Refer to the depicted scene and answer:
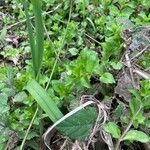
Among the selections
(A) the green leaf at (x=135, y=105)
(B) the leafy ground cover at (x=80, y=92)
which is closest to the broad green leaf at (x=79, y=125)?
(B) the leafy ground cover at (x=80, y=92)

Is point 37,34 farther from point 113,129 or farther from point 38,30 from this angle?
point 113,129

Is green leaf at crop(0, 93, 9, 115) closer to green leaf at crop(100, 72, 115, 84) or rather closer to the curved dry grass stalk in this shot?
the curved dry grass stalk

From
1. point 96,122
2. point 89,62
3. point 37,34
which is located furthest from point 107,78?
point 37,34

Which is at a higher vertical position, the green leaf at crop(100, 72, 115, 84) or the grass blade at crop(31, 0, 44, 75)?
the grass blade at crop(31, 0, 44, 75)

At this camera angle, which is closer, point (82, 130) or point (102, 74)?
point (82, 130)

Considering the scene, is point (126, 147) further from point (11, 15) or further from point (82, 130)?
point (11, 15)

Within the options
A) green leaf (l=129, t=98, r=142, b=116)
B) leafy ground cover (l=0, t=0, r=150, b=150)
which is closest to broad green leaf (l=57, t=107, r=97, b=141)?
leafy ground cover (l=0, t=0, r=150, b=150)

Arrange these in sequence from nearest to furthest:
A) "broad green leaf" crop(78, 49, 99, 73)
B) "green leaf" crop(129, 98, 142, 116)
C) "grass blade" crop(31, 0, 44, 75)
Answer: "grass blade" crop(31, 0, 44, 75) → "green leaf" crop(129, 98, 142, 116) → "broad green leaf" crop(78, 49, 99, 73)

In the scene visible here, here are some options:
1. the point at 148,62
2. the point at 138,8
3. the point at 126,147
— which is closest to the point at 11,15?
the point at 138,8
